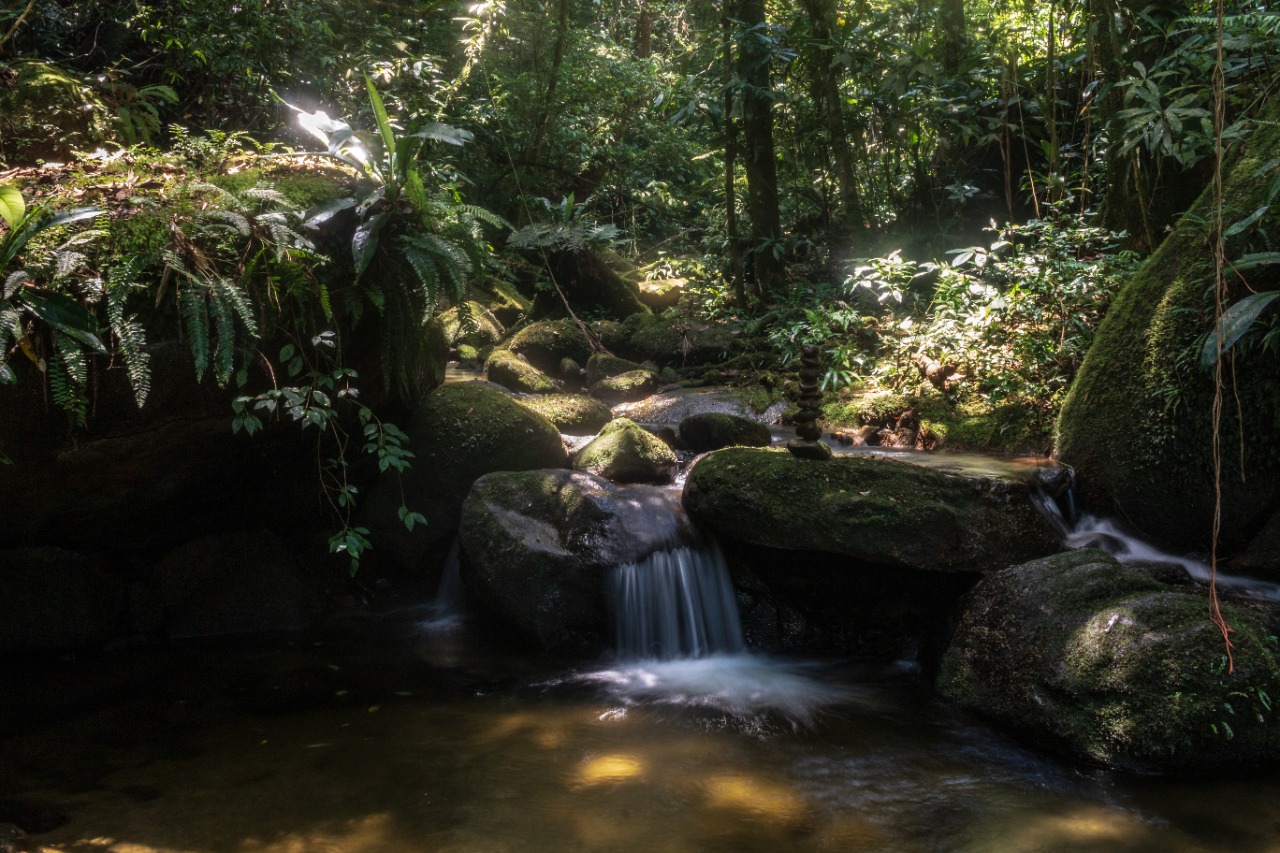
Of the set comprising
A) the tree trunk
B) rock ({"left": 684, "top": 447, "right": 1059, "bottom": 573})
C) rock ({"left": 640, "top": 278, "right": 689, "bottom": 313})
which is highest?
the tree trunk

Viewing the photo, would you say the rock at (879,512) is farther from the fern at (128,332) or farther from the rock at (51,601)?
the rock at (51,601)

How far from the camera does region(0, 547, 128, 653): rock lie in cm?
488

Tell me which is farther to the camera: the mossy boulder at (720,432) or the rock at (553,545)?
the mossy boulder at (720,432)

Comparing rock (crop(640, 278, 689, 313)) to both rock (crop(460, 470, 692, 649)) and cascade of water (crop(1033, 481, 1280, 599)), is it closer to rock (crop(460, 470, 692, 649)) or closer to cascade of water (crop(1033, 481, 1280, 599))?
rock (crop(460, 470, 692, 649))

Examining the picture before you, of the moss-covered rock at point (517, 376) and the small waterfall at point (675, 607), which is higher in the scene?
the moss-covered rock at point (517, 376)

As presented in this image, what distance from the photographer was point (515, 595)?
202 inches

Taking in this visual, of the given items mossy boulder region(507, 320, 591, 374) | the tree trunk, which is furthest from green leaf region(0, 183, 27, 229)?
the tree trunk

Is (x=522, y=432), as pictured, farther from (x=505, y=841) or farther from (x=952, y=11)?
(x=952, y=11)

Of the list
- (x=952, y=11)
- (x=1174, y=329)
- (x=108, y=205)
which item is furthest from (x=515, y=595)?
(x=952, y=11)

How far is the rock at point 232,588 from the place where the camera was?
5406 mm

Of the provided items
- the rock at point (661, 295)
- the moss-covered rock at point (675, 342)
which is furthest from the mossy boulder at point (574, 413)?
the rock at point (661, 295)

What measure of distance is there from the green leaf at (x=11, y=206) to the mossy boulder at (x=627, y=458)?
12.4ft

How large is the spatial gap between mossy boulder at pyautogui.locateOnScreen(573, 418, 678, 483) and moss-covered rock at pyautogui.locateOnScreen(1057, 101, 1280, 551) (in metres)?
3.00

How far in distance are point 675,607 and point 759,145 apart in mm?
8094
